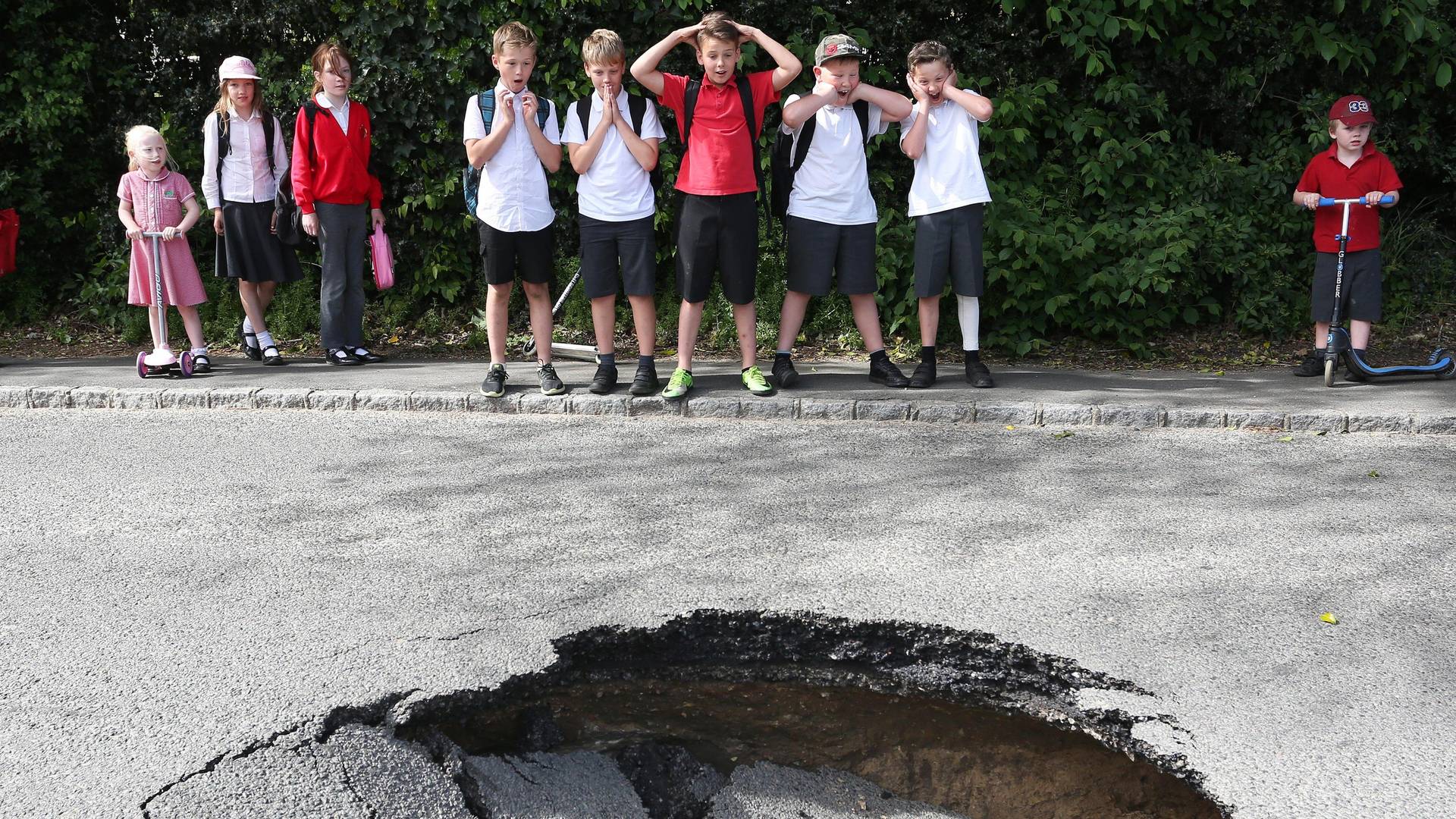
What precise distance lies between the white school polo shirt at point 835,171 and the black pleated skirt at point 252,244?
151 inches

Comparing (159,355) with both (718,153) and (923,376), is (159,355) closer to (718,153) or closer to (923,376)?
(718,153)

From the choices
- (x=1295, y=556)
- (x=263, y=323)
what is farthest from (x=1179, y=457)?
(x=263, y=323)

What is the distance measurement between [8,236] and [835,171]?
6.23 meters

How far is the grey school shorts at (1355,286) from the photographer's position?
24.5 feet

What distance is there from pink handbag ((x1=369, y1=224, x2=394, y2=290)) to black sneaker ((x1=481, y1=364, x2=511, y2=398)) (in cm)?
161

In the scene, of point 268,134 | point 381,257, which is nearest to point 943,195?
point 381,257

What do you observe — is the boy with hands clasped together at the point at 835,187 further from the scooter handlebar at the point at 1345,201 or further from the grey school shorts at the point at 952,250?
the scooter handlebar at the point at 1345,201

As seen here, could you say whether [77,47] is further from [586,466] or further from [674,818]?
[674,818]

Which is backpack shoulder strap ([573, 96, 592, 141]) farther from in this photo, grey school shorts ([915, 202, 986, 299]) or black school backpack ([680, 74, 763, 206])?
grey school shorts ([915, 202, 986, 299])

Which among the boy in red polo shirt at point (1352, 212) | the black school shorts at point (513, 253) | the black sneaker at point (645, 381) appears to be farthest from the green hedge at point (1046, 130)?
the black school shorts at point (513, 253)

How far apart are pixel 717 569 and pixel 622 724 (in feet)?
3.34

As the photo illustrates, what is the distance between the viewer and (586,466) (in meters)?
5.88

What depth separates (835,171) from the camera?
23.2ft

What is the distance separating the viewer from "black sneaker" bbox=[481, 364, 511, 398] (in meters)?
7.25
